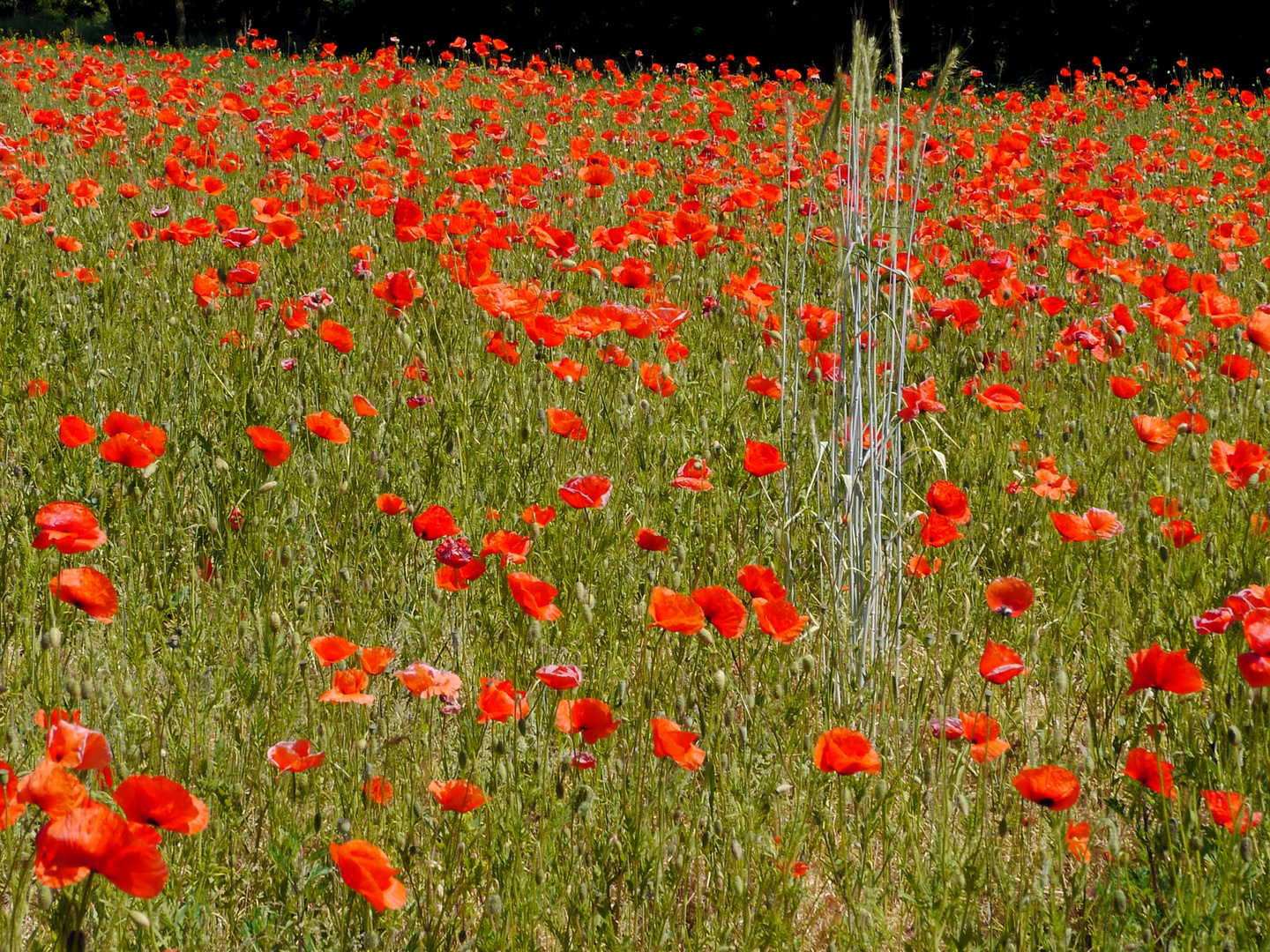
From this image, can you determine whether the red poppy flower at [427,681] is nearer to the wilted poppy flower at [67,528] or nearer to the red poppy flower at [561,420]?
the wilted poppy flower at [67,528]

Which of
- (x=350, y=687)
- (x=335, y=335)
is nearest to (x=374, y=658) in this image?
(x=350, y=687)

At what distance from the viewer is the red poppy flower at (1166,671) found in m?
1.59

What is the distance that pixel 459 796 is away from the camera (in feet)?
5.03

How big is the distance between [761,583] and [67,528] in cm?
105

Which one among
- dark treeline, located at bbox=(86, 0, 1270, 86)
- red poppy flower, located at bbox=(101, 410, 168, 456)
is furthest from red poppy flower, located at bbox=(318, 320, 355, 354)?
dark treeline, located at bbox=(86, 0, 1270, 86)

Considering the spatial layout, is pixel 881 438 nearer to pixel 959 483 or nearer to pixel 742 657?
pixel 742 657

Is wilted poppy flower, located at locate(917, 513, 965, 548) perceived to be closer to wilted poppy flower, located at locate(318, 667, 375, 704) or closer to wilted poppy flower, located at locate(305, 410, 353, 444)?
wilted poppy flower, located at locate(318, 667, 375, 704)

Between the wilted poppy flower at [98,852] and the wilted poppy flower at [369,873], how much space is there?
22cm

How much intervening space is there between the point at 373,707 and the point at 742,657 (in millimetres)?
750

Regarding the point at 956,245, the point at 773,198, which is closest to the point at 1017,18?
the point at 956,245

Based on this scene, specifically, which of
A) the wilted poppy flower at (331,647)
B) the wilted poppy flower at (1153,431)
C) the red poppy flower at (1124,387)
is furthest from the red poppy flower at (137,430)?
the red poppy flower at (1124,387)

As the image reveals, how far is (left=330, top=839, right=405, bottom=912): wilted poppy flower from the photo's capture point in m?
1.31

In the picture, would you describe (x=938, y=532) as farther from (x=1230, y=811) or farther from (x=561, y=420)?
(x=561, y=420)

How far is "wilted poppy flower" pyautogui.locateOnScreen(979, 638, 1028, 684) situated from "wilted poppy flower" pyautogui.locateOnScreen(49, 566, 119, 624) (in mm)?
1232
